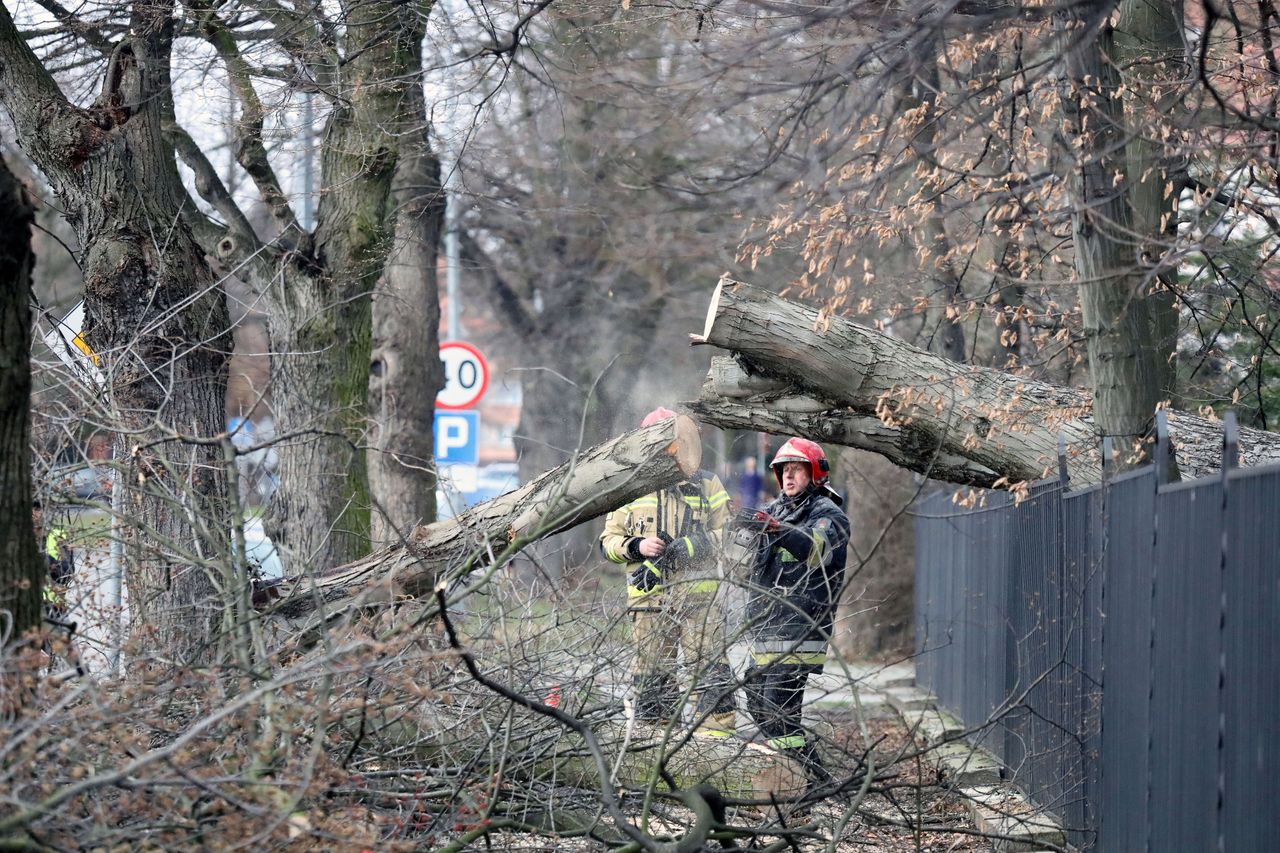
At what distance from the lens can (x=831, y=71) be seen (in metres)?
4.88

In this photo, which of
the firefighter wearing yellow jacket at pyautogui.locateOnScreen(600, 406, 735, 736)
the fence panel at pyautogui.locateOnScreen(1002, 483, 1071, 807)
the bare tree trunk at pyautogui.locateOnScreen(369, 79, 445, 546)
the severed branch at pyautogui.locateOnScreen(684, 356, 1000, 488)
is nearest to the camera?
the firefighter wearing yellow jacket at pyautogui.locateOnScreen(600, 406, 735, 736)

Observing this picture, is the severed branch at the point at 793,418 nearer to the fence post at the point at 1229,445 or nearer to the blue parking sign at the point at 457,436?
the fence post at the point at 1229,445

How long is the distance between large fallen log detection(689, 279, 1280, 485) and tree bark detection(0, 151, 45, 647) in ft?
11.7

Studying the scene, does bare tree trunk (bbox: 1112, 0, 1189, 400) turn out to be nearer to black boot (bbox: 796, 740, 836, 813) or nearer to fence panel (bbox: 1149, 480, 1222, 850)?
fence panel (bbox: 1149, 480, 1222, 850)

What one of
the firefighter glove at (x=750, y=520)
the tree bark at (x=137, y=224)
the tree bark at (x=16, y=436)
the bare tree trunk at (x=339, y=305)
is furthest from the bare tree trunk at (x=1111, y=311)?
the tree bark at (x=16, y=436)

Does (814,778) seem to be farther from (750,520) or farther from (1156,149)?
(1156,149)

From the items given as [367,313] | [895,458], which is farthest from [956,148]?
[367,313]

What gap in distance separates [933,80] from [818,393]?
3561 mm

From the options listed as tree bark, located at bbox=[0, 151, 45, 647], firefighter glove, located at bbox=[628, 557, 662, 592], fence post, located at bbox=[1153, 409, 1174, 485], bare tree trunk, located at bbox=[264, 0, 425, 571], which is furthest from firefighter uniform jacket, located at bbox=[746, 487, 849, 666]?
tree bark, located at bbox=[0, 151, 45, 647]

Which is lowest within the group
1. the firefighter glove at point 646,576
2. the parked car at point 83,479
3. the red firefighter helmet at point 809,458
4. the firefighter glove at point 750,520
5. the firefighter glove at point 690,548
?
the firefighter glove at point 646,576

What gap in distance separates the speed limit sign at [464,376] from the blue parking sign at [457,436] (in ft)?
0.72

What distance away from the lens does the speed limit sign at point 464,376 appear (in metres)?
14.6

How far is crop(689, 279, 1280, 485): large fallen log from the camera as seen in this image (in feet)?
22.4

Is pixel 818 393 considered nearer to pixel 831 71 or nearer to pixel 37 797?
pixel 831 71
